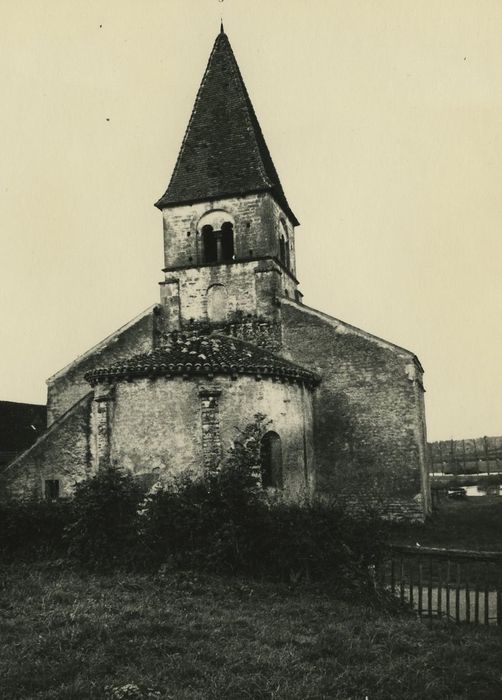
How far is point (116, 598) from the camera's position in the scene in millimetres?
10391

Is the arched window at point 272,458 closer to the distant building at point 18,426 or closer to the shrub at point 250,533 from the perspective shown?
the shrub at point 250,533

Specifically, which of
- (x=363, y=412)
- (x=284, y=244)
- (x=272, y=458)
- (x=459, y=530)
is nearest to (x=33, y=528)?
(x=272, y=458)

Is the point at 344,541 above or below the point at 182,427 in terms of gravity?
below

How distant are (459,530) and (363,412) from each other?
4.65 metres

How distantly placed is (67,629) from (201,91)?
22.9 m

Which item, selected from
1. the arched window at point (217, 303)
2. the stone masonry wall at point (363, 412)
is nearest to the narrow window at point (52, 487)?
the arched window at point (217, 303)

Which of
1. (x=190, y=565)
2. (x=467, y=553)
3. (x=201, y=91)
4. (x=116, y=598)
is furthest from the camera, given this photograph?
(x=201, y=91)

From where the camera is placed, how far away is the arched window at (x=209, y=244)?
79.5 ft

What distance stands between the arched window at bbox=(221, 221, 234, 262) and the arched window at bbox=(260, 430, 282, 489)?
791 cm

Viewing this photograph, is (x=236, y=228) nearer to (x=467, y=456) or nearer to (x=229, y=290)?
(x=229, y=290)

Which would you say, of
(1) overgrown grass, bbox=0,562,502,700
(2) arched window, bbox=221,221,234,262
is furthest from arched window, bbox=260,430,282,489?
(2) arched window, bbox=221,221,234,262

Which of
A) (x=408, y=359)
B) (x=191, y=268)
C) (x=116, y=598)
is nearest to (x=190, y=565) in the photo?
(x=116, y=598)

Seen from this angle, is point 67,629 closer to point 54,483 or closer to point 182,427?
point 182,427

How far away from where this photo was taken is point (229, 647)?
802 cm
